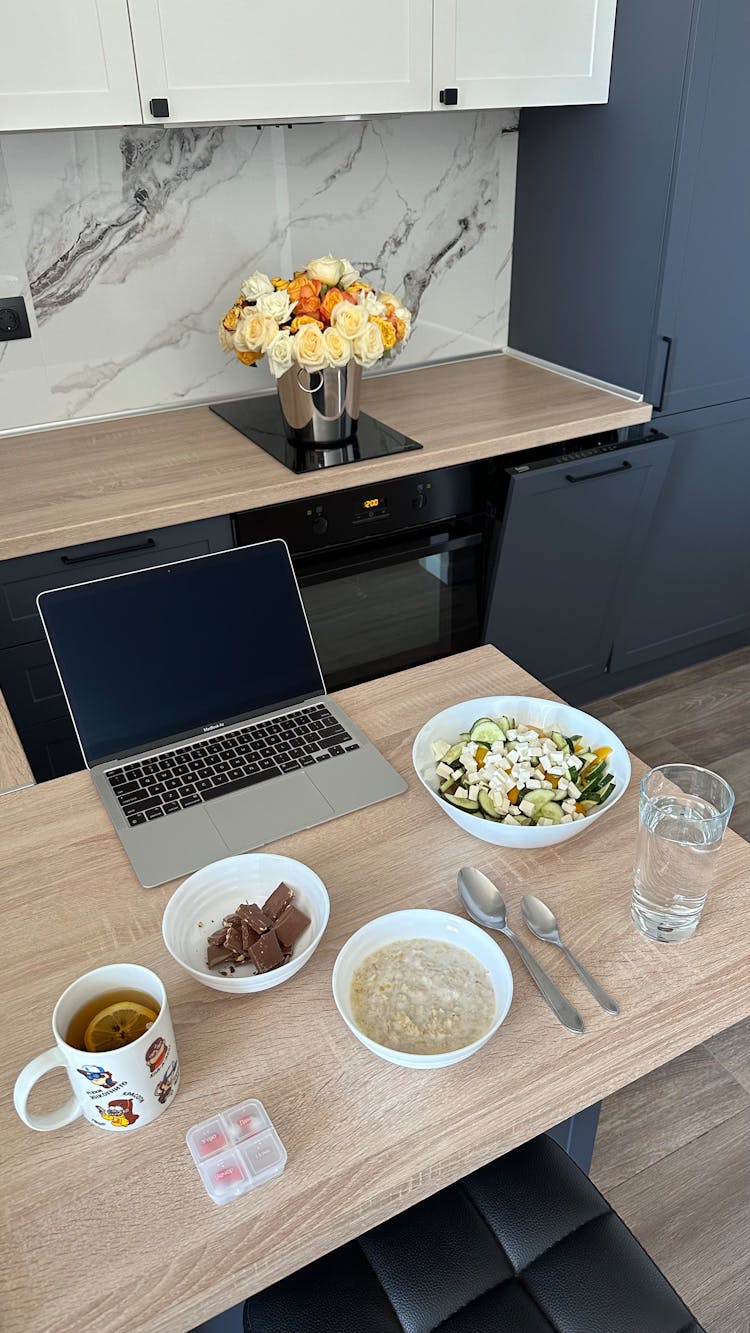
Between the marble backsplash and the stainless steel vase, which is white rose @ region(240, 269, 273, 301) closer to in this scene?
the stainless steel vase

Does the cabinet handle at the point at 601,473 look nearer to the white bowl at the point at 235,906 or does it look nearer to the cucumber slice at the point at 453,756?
the cucumber slice at the point at 453,756

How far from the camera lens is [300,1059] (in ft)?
2.80

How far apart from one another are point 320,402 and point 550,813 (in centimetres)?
128

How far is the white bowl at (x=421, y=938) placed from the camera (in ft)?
2.72

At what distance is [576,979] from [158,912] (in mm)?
427

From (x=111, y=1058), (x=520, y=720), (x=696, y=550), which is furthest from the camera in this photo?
(x=696, y=550)

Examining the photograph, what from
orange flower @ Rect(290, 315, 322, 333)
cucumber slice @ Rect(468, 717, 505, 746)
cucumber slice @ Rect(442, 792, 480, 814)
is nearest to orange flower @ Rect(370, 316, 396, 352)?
orange flower @ Rect(290, 315, 322, 333)

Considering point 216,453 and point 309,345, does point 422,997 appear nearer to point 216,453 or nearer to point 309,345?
point 309,345

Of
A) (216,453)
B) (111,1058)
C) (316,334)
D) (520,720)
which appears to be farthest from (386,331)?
(111,1058)

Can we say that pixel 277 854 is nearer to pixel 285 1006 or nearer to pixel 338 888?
pixel 338 888

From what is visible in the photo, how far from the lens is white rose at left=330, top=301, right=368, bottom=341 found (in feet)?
6.39

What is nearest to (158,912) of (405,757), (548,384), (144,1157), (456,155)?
(144,1157)

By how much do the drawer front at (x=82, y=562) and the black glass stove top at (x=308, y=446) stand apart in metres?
0.24

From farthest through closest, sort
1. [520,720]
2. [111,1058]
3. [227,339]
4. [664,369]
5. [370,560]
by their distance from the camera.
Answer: [664,369]
[370,560]
[227,339]
[520,720]
[111,1058]
